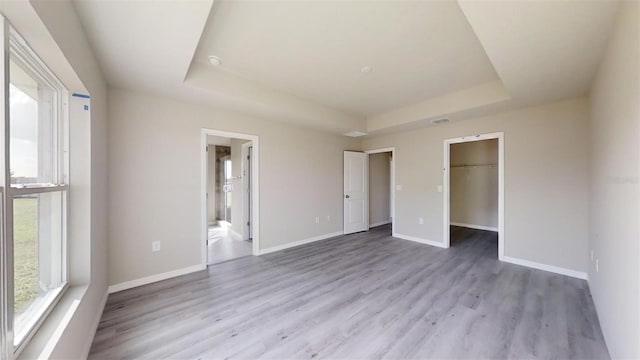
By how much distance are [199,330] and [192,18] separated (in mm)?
2390

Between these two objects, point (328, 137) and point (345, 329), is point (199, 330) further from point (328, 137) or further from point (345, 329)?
point (328, 137)

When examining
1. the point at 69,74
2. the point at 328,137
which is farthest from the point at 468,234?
the point at 69,74

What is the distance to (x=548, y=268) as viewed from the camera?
318 cm

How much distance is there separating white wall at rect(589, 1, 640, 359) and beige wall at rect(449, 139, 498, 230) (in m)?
4.03

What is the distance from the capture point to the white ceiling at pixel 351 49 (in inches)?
62.4

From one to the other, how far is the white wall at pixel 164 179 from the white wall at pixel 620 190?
3742 mm

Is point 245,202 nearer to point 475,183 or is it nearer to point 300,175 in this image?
point 300,175

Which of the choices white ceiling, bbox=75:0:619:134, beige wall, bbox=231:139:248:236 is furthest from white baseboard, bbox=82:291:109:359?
beige wall, bbox=231:139:248:236

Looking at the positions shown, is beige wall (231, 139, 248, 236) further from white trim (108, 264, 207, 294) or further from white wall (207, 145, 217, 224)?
white trim (108, 264, 207, 294)

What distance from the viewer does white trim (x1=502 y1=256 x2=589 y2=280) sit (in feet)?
9.69

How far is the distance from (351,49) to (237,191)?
3869mm

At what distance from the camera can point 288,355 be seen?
168 centimetres

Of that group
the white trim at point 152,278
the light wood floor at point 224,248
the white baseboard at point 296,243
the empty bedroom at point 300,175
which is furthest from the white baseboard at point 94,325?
the white baseboard at point 296,243

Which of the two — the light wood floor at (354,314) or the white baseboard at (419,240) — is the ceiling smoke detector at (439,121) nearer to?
the white baseboard at (419,240)
